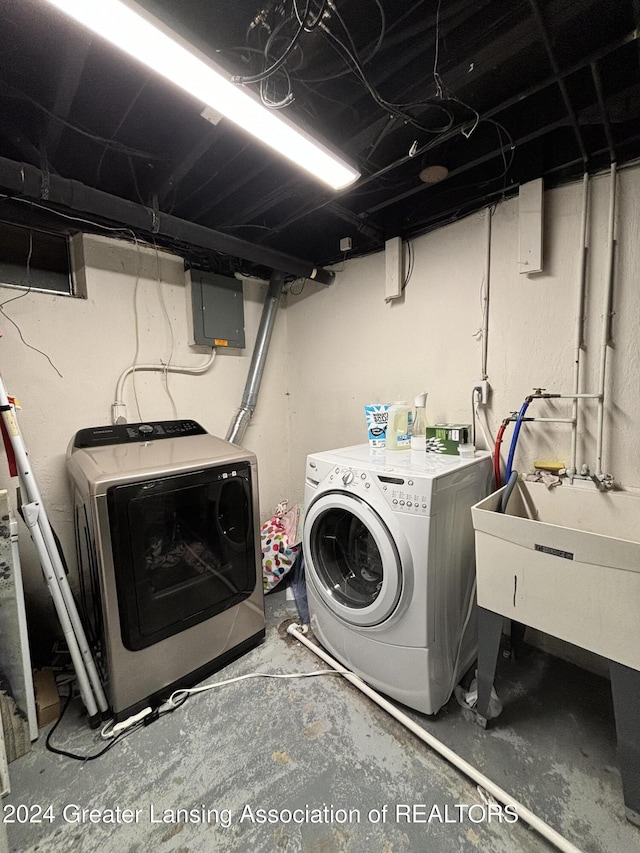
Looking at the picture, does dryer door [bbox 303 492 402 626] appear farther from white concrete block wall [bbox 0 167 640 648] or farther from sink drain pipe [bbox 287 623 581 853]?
white concrete block wall [bbox 0 167 640 648]

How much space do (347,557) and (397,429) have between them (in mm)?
684

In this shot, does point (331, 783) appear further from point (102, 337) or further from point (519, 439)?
point (102, 337)

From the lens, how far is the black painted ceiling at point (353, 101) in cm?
103

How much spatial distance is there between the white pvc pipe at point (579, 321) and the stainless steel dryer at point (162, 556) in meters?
1.50

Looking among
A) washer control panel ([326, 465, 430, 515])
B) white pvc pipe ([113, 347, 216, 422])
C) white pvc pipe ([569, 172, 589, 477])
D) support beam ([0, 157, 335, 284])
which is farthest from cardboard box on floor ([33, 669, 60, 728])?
white pvc pipe ([569, 172, 589, 477])

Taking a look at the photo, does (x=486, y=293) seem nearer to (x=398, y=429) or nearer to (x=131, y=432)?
(x=398, y=429)

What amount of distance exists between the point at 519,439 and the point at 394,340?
921 millimetres

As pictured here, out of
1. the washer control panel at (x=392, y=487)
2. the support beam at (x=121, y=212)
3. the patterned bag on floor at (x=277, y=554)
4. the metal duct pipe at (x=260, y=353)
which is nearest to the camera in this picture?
the washer control panel at (x=392, y=487)

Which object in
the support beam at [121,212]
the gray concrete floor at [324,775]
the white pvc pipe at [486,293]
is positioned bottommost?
the gray concrete floor at [324,775]

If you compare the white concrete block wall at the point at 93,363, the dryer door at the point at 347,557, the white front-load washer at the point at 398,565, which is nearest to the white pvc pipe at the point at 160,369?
the white concrete block wall at the point at 93,363

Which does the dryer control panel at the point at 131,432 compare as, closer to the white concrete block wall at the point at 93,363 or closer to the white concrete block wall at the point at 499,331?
the white concrete block wall at the point at 93,363

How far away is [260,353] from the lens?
2549mm

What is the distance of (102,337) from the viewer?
1.95 meters

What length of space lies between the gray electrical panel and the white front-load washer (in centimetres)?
120
